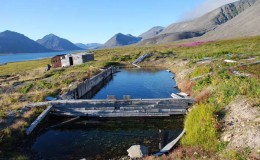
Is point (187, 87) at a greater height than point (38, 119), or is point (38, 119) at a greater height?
point (38, 119)

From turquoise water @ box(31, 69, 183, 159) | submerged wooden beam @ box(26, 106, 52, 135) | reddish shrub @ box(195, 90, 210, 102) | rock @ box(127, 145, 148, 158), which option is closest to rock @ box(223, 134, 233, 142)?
turquoise water @ box(31, 69, 183, 159)

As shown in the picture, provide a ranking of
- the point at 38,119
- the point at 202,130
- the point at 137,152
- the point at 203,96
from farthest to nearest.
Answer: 1. the point at 203,96
2. the point at 38,119
3. the point at 202,130
4. the point at 137,152

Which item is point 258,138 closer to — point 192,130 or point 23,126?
point 192,130

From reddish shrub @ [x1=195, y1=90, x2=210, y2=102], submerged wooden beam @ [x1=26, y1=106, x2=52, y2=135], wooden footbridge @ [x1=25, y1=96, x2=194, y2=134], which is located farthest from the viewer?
wooden footbridge @ [x1=25, y1=96, x2=194, y2=134]

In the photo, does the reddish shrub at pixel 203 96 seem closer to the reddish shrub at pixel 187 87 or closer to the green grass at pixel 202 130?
the green grass at pixel 202 130

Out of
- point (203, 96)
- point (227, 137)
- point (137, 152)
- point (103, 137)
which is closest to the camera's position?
point (227, 137)

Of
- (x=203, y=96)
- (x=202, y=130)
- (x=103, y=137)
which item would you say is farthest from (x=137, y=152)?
(x=203, y=96)

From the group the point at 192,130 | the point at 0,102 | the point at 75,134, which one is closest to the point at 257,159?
the point at 192,130

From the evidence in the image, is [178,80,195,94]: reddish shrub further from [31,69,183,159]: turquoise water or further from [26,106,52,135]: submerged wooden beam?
[26,106,52,135]: submerged wooden beam

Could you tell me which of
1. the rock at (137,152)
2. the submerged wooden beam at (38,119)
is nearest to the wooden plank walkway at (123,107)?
the submerged wooden beam at (38,119)

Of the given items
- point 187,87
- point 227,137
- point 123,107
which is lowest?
point 187,87

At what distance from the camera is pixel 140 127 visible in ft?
75.6

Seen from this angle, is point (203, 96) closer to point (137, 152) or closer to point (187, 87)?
point (187, 87)

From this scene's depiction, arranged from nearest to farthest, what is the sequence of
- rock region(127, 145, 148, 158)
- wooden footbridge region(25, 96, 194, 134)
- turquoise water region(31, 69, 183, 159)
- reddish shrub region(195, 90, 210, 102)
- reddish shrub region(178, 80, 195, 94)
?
rock region(127, 145, 148, 158) → turquoise water region(31, 69, 183, 159) → reddish shrub region(195, 90, 210, 102) → wooden footbridge region(25, 96, 194, 134) → reddish shrub region(178, 80, 195, 94)
